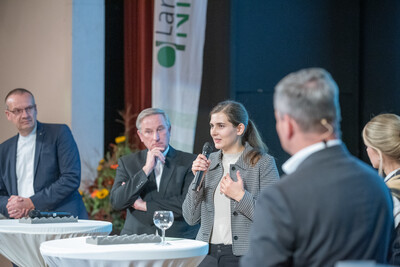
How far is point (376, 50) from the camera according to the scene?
6172 millimetres

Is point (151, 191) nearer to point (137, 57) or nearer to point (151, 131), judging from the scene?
point (151, 131)

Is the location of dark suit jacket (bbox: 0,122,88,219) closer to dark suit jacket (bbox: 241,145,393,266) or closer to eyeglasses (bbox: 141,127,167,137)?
eyeglasses (bbox: 141,127,167,137)

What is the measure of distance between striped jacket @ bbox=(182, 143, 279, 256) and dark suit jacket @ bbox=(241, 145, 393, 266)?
1.37 meters

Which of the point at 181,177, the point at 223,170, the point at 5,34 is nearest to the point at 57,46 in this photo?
the point at 5,34

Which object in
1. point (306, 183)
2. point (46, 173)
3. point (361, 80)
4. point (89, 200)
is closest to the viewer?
point (306, 183)

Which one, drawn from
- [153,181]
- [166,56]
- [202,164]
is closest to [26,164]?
[153,181]

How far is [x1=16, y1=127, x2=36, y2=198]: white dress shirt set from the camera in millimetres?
4746

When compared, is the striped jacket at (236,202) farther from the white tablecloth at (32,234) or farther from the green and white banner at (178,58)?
the green and white banner at (178,58)

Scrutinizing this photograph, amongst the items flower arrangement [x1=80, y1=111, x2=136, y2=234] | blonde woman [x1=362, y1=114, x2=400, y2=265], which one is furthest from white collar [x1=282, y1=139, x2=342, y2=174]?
flower arrangement [x1=80, y1=111, x2=136, y2=234]

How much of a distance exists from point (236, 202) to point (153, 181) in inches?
37.2

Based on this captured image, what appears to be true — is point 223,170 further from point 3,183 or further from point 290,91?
point 3,183

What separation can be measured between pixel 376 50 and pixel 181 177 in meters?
3.12

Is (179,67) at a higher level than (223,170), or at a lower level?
higher

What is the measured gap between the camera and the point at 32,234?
3.73m
